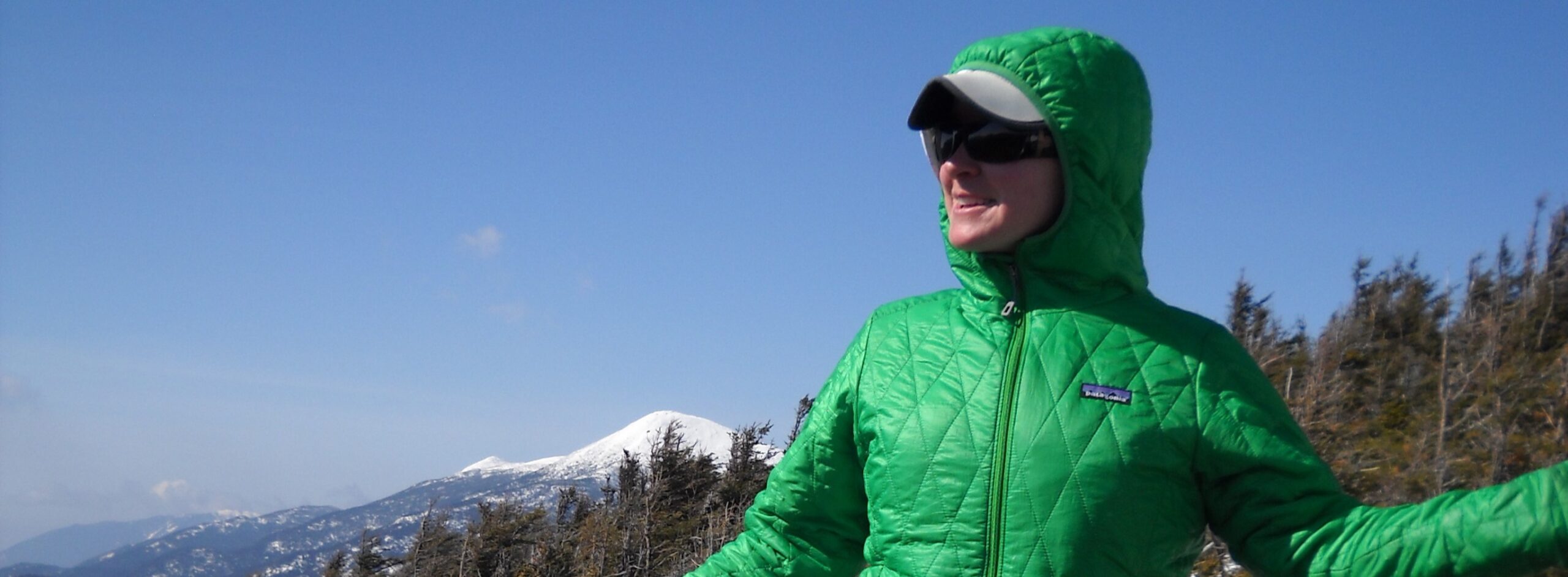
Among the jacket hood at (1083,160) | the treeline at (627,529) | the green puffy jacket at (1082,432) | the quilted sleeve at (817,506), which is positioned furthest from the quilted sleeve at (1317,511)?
the treeline at (627,529)

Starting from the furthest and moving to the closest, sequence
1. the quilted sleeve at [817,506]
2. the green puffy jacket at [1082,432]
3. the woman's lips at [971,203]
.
→ the quilted sleeve at [817,506], the woman's lips at [971,203], the green puffy jacket at [1082,432]

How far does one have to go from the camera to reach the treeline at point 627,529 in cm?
3669

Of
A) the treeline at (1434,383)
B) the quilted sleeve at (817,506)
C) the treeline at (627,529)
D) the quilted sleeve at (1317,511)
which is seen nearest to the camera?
the quilted sleeve at (1317,511)

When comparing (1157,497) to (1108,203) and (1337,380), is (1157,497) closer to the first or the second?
(1108,203)

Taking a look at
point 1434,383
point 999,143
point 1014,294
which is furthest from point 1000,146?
point 1434,383

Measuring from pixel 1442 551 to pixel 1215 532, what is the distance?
1.34 feet

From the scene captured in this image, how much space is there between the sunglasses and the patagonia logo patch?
45 cm

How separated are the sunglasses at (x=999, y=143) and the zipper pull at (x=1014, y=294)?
0.21m

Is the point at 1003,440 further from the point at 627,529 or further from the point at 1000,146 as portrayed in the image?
the point at 627,529

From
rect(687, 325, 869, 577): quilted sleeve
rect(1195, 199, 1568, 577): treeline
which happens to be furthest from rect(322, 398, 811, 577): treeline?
rect(687, 325, 869, 577): quilted sleeve

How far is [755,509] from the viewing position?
2.45 meters

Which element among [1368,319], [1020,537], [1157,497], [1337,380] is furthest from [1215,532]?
[1368,319]

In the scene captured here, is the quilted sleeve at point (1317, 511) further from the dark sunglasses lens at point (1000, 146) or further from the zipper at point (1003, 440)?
the dark sunglasses lens at point (1000, 146)

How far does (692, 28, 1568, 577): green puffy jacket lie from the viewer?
187 cm
